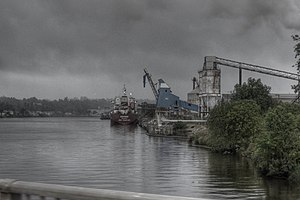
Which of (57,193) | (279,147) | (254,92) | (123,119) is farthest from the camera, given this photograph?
(123,119)

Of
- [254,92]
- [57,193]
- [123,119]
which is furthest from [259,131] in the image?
[123,119]

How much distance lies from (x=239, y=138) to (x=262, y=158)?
75.8 feet

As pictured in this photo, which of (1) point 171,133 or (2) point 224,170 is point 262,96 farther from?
(2) point 224,170

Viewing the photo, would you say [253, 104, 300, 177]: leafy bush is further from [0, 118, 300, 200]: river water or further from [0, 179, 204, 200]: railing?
[0, 179, 204, 200]: railing

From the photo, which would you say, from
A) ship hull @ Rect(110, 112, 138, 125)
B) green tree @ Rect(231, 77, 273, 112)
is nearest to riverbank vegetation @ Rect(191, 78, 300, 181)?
green tree @ Rect(231, 77, 273, 112)

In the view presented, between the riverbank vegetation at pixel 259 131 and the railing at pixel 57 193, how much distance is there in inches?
1382

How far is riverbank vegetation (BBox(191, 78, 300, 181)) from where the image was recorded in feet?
135

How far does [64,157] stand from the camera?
57531mm

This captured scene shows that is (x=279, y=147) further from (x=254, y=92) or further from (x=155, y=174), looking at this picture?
(x=254, y=92)

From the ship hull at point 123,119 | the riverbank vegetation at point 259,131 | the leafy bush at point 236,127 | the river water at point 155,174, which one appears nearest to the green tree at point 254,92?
the riverbank vegetation at point 259,131

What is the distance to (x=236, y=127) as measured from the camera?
216 ft

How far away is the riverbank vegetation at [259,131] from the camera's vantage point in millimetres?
41062

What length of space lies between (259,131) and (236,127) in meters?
7.53

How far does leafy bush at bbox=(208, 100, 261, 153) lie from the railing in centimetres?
5874
